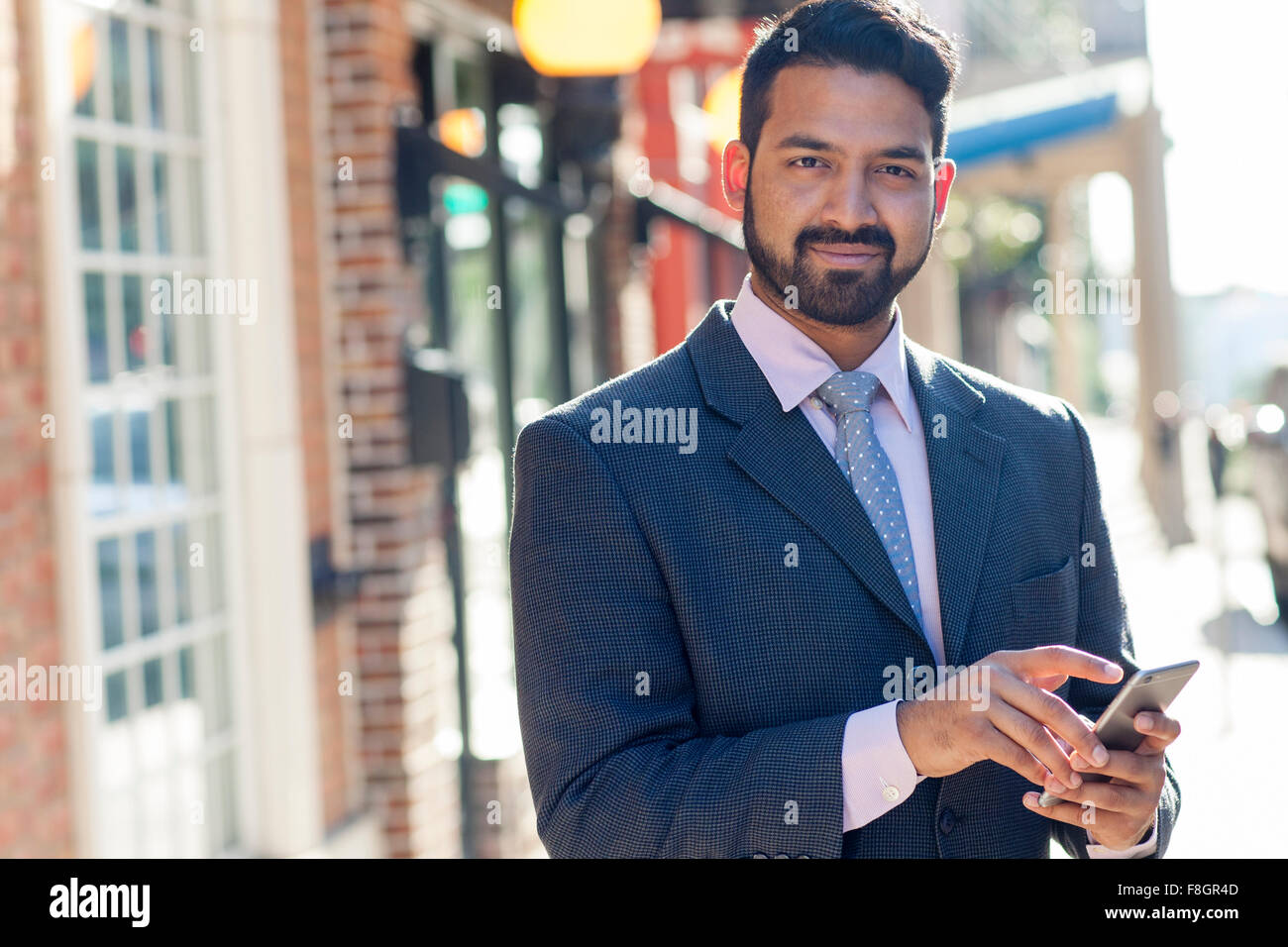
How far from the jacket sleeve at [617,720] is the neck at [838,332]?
36 cm

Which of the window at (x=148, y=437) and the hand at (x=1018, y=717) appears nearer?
the hand at (x=1018, y=717)

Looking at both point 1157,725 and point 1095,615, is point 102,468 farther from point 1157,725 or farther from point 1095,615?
point 1157,725

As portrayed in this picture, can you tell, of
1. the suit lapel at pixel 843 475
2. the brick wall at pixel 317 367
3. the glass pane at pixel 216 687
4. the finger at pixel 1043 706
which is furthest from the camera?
the brick wall at pixel 317 367

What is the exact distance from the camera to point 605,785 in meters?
1.76

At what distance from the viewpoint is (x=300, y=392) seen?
5.04 m

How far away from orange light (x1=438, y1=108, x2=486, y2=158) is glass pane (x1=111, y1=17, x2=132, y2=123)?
237cm

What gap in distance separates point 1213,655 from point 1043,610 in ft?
25.2

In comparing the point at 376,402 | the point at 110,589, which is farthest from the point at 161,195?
the point at 110,589

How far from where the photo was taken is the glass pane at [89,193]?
156 inches

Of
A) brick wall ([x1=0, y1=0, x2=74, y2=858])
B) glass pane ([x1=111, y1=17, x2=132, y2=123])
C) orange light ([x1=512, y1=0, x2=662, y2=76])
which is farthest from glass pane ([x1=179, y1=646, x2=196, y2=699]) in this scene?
orange light ([x1=512, y1=0, x2=662, y2=76])

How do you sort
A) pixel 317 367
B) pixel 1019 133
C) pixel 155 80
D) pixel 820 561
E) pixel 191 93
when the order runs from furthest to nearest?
pixel 1019 133 → pixel 317 367 → pixel 191 93 → pixel 155 80 → pixel 820 561

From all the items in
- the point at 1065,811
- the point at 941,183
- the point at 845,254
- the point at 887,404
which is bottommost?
the point at 1065,811

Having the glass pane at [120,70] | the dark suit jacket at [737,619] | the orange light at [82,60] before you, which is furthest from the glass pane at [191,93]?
the dark suit jacket at [737,619]

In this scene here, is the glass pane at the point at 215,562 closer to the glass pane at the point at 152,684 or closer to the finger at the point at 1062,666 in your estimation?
the glass pane at the point at 152,684
